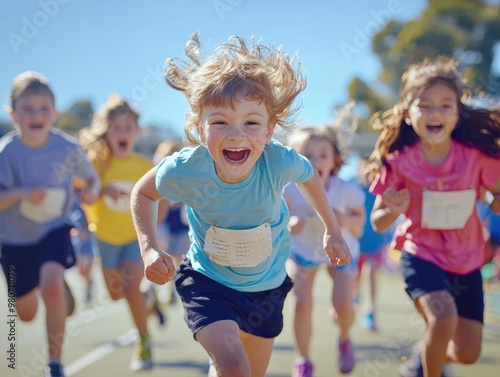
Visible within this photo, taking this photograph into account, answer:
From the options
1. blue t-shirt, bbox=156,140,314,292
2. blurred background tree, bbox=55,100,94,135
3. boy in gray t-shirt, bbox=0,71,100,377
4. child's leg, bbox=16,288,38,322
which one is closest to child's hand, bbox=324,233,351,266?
blue t-shirt, bbox=156,140,314,292

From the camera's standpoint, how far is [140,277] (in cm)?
529

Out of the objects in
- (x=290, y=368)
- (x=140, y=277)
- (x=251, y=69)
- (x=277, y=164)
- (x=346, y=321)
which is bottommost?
(x=290, y=368)

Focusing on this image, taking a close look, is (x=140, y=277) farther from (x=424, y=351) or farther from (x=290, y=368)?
(x=424, y=351)

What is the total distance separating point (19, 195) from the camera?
441 cm

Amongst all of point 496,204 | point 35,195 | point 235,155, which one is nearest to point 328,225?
point 235,155

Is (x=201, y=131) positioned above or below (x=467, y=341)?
above

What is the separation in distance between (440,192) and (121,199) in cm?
278

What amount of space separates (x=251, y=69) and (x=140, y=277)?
2.70 meters

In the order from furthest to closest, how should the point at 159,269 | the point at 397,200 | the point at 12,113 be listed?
the point at 12,113 < the point at 397,200 < the point at 159,269

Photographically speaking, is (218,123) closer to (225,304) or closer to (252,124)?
(252,124)

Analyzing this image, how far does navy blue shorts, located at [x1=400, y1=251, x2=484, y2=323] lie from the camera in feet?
12.3

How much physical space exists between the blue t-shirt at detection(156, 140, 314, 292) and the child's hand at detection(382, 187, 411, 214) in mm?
792

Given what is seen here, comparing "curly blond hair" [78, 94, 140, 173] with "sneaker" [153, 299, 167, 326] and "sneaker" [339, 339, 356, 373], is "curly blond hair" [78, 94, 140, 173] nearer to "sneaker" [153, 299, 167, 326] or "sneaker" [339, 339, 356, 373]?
"sneaker" [153, 299, 167, 326]

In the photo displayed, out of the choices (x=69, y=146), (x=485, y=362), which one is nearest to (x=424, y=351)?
(x=485, y=362)
